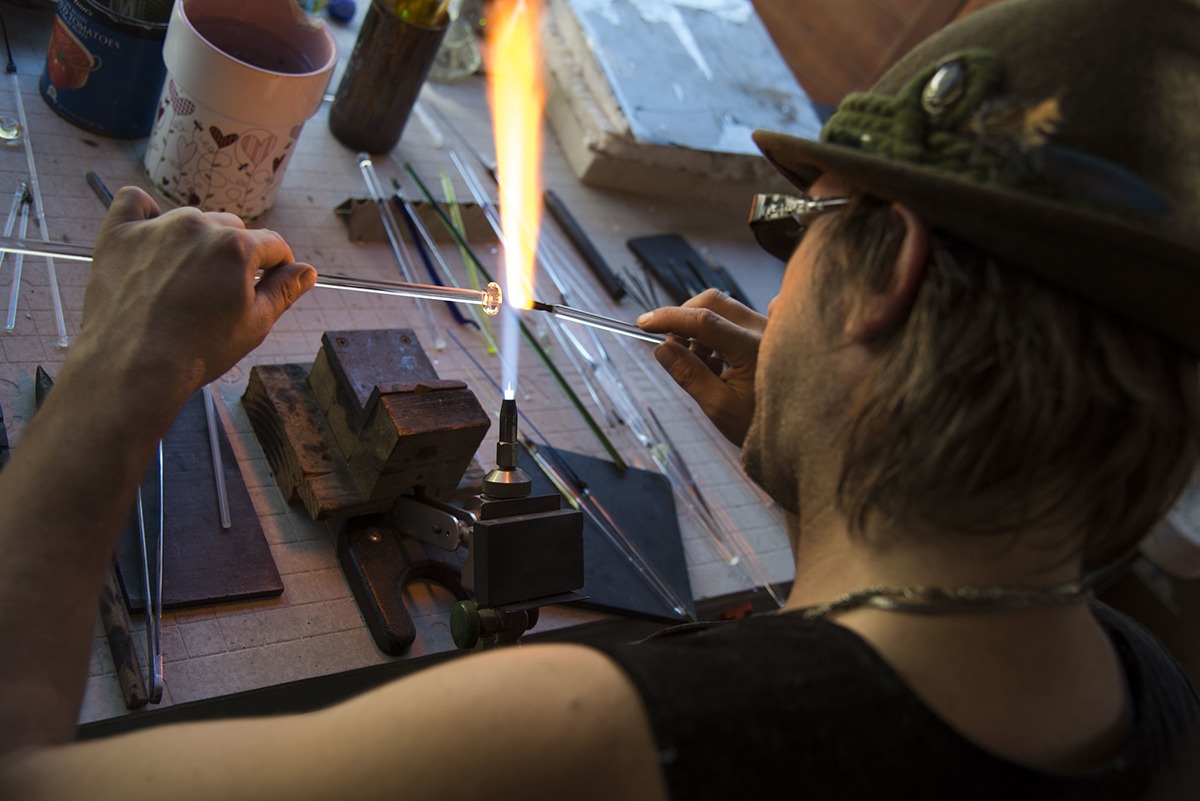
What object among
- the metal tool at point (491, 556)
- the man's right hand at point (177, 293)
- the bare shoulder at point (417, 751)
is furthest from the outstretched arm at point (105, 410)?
the metal tool at point (491, 556)

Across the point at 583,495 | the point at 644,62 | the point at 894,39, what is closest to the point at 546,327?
the point at 583,495

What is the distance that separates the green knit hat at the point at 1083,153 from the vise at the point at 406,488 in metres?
0.61

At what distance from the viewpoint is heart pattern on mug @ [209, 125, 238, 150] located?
1.58 metres

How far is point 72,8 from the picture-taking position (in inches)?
62.2

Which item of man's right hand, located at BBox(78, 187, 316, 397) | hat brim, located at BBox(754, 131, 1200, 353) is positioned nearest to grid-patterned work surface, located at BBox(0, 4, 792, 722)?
man's right hand, located at BBox(78, 187, 316, 397)

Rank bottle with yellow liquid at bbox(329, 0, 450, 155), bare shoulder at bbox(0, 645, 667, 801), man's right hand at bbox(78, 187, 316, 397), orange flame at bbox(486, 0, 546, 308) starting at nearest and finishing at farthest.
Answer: bare shoulder at bbox(0, 645, 667, 801) → man's right hand at bbox(78, 187, 316, 397) → bottle with yellow liquid at bbox(329, 0, 450, 155) → orange flame at bbox(486, 0, 546, 308)

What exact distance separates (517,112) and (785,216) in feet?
5.02

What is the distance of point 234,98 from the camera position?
154 centimetres

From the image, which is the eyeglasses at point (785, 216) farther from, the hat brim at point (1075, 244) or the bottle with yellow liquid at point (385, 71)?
the bottle with yellow liquid at point (385, 71)

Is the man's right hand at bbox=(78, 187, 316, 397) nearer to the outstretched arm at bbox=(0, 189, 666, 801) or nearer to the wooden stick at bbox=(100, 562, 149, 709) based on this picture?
the outstretched arm at bbox=(0, 189, 666, 801)

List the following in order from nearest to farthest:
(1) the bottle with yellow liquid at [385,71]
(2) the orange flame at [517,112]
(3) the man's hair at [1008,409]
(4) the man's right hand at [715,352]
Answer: (3) the man's hair at [1008,409]
(4) the man's right hand at [715,352]
(1) the bottle with yellow liquid at [385,71]
(2) the orange flame at [517,112]

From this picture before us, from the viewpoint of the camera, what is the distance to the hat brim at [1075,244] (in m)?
0.79

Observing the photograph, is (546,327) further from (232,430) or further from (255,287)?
(255,287)

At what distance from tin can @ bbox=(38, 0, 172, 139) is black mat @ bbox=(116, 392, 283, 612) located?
2.27ft
